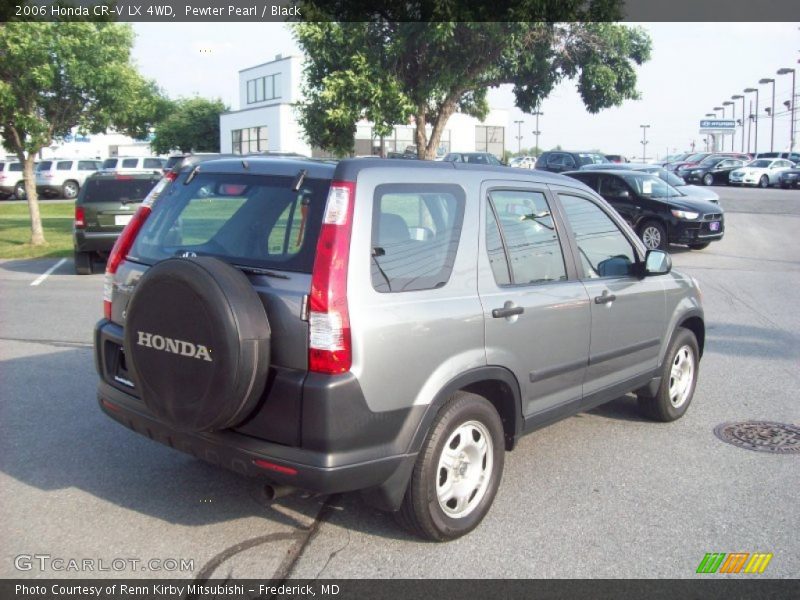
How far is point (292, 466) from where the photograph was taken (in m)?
3.46

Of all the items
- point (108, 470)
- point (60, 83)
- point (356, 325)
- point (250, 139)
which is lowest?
point (108, 470)

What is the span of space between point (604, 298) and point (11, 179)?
39.7m

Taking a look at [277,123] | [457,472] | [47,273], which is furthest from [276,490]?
[277,123]

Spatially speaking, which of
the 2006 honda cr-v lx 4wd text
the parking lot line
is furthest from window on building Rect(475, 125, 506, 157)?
the 2006 honda cr-v lx 4wd text

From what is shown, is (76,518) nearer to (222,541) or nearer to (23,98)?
(222,541)

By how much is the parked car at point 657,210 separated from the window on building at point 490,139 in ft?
166

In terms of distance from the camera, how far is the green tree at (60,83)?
1555 cm

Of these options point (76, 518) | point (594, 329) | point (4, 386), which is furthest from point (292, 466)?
point (4, 386)

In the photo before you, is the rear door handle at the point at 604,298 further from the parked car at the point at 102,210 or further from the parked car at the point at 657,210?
the parked car at the point at 657,210

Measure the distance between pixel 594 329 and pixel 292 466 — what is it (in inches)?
90.5

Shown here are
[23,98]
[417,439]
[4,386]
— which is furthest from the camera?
[23,98]

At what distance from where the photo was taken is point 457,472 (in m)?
4.09

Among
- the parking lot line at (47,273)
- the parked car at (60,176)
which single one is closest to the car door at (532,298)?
the parking lot line at (47,273)

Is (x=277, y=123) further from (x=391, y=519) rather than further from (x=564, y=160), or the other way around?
(x=391, y=519)
